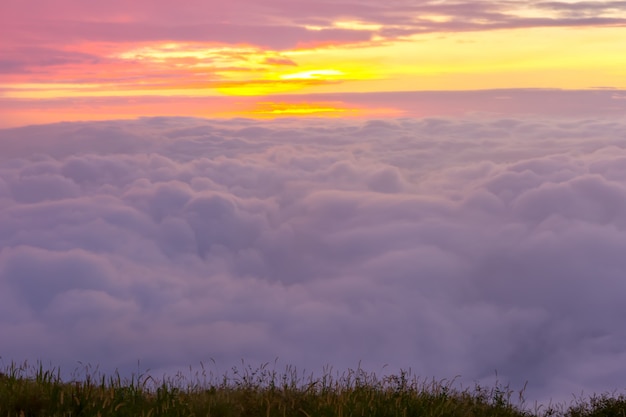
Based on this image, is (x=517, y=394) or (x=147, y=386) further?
(x=517, y=394)

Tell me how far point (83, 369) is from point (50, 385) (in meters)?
1.45

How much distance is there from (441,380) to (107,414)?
495 centimetres

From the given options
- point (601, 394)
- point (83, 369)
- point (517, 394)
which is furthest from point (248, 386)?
point (601, 394)

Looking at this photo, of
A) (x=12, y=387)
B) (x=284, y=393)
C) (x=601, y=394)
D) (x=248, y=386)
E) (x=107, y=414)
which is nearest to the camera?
(x=107, y=414)

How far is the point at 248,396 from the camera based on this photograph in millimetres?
9414

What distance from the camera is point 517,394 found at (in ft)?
34.7

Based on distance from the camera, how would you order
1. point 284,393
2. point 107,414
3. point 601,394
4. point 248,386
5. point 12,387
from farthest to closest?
1. point 601,394
2. point 248,386
3. point 284,393
4. point 12,387
5. point 107,414

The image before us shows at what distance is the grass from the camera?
26.7ft

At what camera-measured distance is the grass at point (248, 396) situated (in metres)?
8.14

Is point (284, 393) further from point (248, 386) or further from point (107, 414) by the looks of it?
point (107, 414)

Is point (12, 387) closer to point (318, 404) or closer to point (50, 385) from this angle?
point (50, 385)

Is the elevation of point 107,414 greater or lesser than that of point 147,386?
lesser

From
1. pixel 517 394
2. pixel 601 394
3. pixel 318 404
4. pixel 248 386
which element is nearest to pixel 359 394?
pixel 318 404

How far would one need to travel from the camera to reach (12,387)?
8.56 metres
